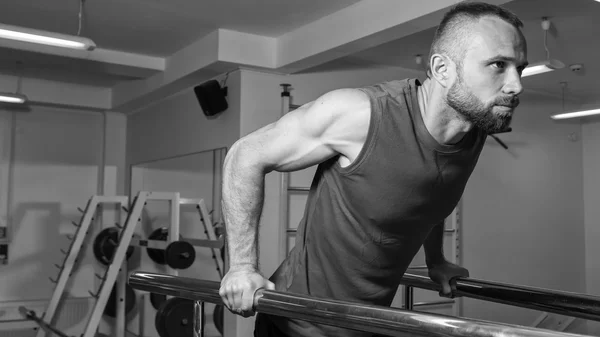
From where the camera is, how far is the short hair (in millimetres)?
1077

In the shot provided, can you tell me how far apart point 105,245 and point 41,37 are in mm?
2750

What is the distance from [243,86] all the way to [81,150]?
9.33 feet

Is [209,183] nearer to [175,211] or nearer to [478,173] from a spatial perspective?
[175,211]

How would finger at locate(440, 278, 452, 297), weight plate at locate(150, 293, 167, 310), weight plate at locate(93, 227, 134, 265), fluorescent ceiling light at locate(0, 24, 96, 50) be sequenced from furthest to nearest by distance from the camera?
weight plate at locate(93, 227, 134, 265)
weight plate at locate(150, 293, 167, 310)
fluorescent ceiling light at locate(0, 24, 96, 50)
finger at locate(440, 278, 452, 297)

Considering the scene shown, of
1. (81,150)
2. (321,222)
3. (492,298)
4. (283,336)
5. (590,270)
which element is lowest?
(590,270)

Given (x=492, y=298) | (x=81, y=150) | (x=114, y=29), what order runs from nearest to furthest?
(x=492, y=298) < (x=114, y=29) < (x=81, y=150)

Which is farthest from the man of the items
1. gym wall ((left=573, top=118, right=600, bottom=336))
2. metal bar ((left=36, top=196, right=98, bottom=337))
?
gym wall ((left=573, top=118, right=600, bottom=336))

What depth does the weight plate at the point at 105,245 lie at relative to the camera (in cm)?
561

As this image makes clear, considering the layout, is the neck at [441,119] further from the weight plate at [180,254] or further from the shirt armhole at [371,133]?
the weight plate at [180,254]

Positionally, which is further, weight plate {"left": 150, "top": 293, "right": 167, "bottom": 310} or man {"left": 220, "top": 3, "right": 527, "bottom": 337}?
weight plate {"left": 150, "top": 293, "right": 167, "bottom": 310}

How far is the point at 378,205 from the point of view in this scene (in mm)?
1139

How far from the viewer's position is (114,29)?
14.5ft

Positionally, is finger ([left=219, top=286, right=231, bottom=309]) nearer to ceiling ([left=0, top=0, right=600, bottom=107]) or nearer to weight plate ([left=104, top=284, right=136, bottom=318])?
ceiling ([left=0, top=0, right=600, bottom=107])

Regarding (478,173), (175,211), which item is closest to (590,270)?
(478,173)
